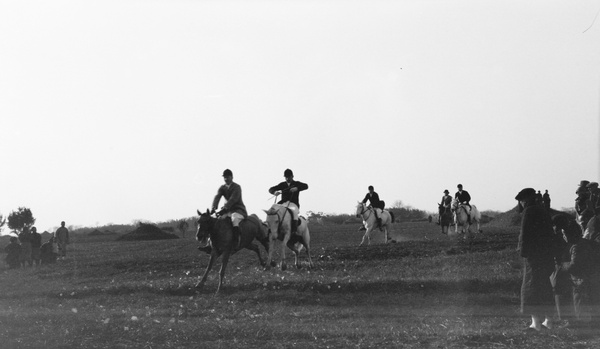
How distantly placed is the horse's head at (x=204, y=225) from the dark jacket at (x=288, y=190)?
4076mm

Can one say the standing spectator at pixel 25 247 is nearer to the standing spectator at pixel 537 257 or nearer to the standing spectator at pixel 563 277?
the standing spectator at pixel 563 277

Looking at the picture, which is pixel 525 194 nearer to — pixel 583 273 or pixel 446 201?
pixel 583 273

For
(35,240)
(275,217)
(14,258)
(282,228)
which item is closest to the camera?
(275,217)

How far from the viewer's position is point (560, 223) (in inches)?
518

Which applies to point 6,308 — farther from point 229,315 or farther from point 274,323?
point 274,323

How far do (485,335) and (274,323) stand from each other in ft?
13.1

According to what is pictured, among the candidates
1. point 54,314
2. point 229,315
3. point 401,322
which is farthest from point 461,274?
point 54,314

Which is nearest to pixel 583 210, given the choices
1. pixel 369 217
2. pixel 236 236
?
pixel 236 236

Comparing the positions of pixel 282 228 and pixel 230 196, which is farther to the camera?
pixel 282 228

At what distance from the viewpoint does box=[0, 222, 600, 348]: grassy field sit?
11828mm

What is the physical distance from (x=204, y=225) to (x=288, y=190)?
14.4 feet

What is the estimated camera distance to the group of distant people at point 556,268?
39.7 ft

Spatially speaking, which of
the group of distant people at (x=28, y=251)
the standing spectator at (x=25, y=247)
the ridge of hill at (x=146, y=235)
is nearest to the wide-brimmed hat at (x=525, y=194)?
the group of distant people at (x=28, y=251)

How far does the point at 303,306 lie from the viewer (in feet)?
54.5
